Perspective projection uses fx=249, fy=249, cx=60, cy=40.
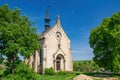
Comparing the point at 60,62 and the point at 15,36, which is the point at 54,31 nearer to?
the point at 60,62

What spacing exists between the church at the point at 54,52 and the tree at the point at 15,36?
942 inches

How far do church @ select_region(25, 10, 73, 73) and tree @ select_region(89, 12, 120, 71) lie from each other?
9.75 m

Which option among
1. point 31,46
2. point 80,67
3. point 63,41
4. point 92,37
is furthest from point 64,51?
point 80,67

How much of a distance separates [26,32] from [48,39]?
85.9ft

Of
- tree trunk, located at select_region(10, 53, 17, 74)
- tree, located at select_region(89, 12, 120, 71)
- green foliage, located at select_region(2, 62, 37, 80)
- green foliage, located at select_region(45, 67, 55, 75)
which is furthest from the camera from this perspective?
green foliage, located at select_region(45, 67, 55, 75)

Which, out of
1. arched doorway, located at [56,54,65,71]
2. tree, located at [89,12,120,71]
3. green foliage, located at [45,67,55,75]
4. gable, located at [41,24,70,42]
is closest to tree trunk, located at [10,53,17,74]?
tree, located at [89,12,120,71]

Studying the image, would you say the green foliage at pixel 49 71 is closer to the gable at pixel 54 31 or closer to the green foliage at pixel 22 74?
the gable at pixel 54 31

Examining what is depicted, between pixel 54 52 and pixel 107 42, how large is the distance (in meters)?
14.6

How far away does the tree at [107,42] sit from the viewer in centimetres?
4444

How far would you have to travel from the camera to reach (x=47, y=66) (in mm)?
57219

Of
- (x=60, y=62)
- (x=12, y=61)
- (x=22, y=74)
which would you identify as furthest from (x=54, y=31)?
(x=22, y=74)

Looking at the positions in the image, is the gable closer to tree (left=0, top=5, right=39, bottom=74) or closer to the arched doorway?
the arched doorway

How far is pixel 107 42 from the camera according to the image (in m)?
48.9

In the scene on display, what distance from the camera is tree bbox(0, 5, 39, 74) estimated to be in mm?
30875
